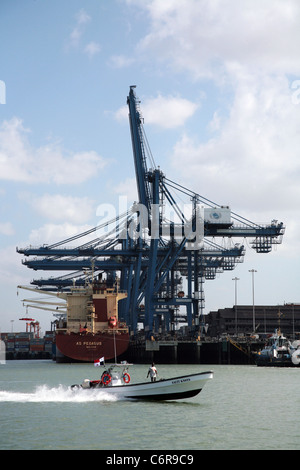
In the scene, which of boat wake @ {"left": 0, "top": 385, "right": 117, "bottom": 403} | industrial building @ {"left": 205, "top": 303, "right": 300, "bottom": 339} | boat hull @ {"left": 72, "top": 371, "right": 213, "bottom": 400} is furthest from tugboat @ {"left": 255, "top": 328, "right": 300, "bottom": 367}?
industrial building @ {"left": 205, "top": 303, "right": 300, "bottom": 339}

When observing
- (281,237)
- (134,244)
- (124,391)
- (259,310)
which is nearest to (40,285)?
(134,244)

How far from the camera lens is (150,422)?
2794 centimetres

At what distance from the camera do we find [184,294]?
103 m

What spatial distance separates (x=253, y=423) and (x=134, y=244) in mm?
73638

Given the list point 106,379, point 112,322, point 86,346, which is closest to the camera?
point 106,379

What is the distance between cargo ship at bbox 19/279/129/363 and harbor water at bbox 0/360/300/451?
4530cm

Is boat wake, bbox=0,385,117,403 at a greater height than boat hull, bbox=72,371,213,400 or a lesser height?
lesser

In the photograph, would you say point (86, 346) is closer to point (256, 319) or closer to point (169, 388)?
point (169, 388)

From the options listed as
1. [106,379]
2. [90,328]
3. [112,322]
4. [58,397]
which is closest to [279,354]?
[112,322]

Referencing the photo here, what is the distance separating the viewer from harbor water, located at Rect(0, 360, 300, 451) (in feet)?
77.2

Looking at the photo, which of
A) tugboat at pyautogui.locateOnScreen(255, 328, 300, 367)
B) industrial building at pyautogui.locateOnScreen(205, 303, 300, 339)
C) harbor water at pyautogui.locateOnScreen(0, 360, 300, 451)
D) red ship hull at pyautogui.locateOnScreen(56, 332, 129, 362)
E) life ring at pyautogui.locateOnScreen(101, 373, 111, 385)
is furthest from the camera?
industrial building at pyautogui.locateOnScreen(205, 303, 300, 339)

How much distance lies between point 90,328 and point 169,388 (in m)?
57.2

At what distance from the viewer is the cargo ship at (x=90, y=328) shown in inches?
3410

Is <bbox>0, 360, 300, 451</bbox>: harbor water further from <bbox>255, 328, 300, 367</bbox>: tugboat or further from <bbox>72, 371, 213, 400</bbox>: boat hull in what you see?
<bbox>255, 328, 300, 367</bbox>: tugboat
